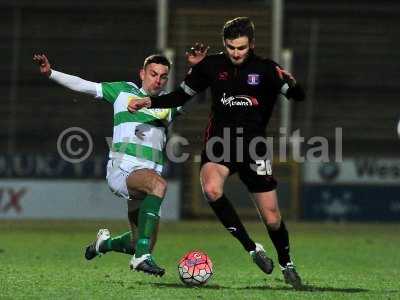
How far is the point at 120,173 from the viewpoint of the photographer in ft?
28.0

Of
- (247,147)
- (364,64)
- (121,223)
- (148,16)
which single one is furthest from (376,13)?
(247,147)

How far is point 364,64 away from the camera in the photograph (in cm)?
2280

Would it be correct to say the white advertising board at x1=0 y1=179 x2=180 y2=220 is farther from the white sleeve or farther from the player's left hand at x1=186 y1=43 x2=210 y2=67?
the player's left hand at x1=186 y1=43 x2=210 y2=67

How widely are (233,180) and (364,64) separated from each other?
4.34 m

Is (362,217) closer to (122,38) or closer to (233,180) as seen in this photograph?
(233,180)

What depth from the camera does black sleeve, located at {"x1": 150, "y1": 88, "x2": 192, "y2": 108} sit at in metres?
8.09

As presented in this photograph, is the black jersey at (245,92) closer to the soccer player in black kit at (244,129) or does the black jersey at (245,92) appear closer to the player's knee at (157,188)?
the soccer player in black kit at (244,129)

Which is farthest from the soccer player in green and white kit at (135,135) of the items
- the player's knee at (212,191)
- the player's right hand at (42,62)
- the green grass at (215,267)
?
the green grass at (215,267)

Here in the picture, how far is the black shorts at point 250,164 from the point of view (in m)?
7.90

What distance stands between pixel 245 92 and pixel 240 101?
0.25 feet

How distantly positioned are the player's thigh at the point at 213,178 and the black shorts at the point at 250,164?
0.15ft

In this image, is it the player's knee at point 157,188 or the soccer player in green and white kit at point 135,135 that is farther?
the soccer player in green and white kit at point 135,135

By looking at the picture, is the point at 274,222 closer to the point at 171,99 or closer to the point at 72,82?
the point at 171,99

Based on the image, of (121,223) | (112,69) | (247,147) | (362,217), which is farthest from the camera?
(112,69)
